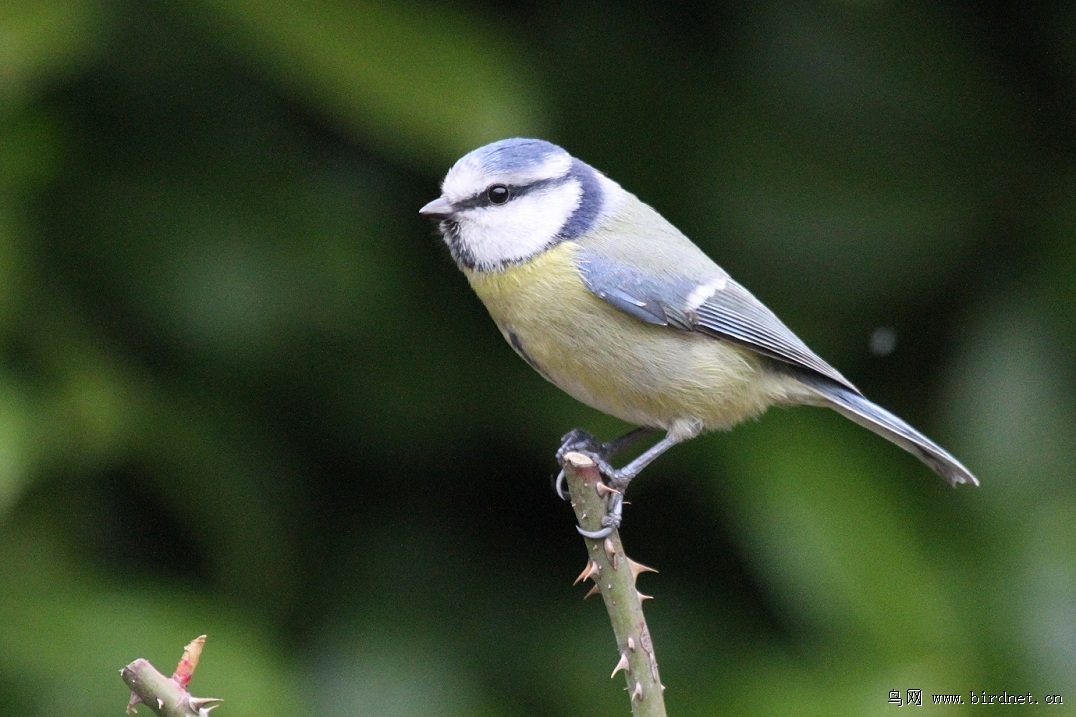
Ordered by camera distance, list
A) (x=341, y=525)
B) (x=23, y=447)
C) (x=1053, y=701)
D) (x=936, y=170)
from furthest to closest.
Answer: (x=936, y=170), (x=341, y=525), (x=1053, y=701), (x=23, y=447)

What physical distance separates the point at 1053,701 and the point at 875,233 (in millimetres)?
1297

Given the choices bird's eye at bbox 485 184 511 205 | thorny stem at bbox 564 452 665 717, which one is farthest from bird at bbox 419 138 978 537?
thorny stem at bbox 564 452 665 717

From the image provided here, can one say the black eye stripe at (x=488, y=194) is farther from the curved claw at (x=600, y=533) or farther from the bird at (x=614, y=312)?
the curved claw at (x=600, y=533)

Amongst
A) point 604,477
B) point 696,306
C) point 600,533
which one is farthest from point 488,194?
point 600,533

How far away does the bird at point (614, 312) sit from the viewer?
86.6 inches

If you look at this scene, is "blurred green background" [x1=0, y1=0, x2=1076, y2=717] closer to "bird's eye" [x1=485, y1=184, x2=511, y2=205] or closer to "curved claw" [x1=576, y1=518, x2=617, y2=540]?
"bird's eye" [x1=485, y1=184, x2=511, y2=205]

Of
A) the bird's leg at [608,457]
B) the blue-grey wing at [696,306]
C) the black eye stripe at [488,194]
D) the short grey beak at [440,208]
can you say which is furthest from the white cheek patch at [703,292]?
the short grey beak at [440,208]

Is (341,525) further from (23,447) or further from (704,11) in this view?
(704,11)

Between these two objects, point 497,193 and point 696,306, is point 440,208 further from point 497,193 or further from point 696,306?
point 696,306

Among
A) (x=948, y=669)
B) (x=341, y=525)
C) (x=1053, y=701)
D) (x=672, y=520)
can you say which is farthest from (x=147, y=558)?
(x=1053, y=701)

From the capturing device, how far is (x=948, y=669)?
2713mm

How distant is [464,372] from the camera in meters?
3.09

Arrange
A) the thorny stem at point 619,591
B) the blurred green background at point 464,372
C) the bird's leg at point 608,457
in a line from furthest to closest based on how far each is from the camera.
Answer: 1. the blurred green background at point 464,372
2. the bird's leg at point 608,457
3. the thorny stem at point 619,591

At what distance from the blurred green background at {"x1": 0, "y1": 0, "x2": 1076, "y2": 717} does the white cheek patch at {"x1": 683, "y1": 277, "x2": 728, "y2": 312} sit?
67cm
